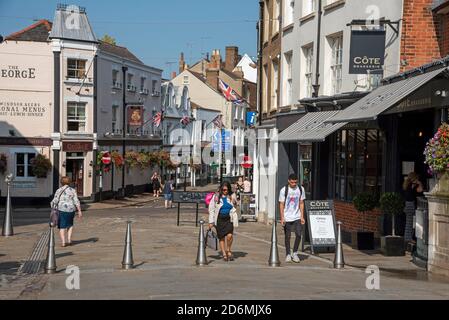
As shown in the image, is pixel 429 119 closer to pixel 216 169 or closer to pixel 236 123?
pixel 216 169

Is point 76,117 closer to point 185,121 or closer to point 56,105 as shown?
point 56,105

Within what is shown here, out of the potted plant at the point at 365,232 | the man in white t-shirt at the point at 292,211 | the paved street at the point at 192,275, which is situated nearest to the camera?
the paved street at the point at 192,275

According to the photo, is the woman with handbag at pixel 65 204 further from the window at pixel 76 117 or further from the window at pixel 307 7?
the window at pixel 76 117

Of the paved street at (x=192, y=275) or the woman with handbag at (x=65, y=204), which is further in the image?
the woman with handbag at (x=65, y=204)

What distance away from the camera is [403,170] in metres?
18.0

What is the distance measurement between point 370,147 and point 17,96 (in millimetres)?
30065

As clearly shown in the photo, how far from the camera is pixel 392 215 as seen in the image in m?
17.1

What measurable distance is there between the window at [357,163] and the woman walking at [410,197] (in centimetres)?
209

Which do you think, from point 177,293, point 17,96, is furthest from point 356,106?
point 17,96

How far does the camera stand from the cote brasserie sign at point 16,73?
1740 inches

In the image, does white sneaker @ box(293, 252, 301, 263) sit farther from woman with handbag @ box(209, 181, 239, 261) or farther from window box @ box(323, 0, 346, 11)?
window box @ box(323, 0, 346, 11)

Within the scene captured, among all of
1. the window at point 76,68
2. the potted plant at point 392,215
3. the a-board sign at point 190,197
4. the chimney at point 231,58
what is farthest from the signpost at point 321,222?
the chimney at point 231,58

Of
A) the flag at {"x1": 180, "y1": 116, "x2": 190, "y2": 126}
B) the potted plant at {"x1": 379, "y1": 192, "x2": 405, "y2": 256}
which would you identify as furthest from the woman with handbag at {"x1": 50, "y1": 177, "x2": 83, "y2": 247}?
the flag at {"x1": 180, "y1": 116, "x2": 190, "y2": 126}

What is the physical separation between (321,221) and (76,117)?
31.7 m
